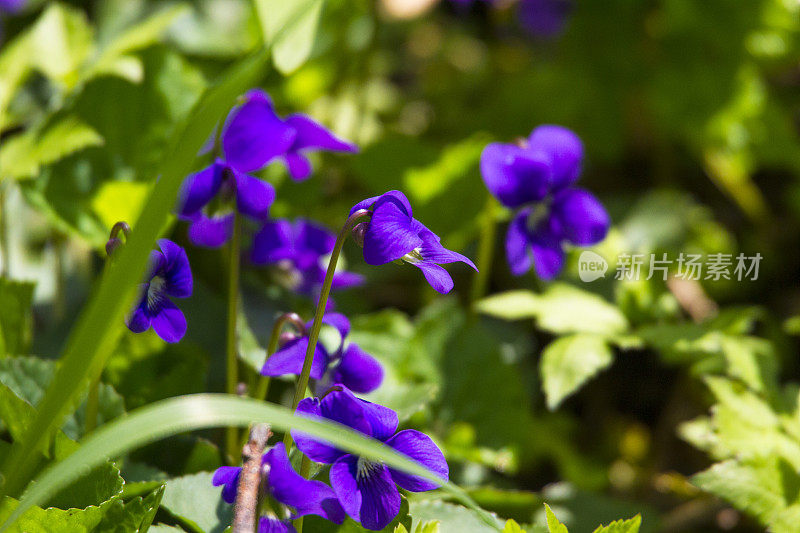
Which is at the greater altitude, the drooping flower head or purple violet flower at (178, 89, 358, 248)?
purple violet flower at (178, 89, 358, 248)

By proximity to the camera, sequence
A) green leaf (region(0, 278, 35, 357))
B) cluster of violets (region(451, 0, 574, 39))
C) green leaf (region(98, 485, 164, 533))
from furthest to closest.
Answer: cluster of violets (region(451, 0, 574, 39)) < green leaf (region(0, 278, 35, 357)) < green leaf (region(98, 485, 164, 533))

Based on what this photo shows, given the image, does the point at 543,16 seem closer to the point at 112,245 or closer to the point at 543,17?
the point at 543,17

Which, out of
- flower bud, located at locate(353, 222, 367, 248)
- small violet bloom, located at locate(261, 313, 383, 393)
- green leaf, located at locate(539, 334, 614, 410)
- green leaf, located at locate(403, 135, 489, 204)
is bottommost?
green leaf, located at locate(539, 334, 614, 410)

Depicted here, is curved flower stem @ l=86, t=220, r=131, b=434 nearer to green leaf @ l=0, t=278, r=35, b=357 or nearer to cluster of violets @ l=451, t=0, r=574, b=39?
green leaf @ l=0, t=278, r=35, b=357

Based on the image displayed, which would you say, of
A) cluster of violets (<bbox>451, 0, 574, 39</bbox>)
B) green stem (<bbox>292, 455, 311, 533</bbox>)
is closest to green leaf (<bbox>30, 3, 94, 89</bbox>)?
green stem (<bbox>292, 455, 311, 533</bbox>)

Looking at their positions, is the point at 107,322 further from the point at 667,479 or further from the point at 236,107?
the point at 667,479

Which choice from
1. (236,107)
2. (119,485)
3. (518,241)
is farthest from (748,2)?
(119,485)

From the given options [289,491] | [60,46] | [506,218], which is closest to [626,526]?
[289,491]
